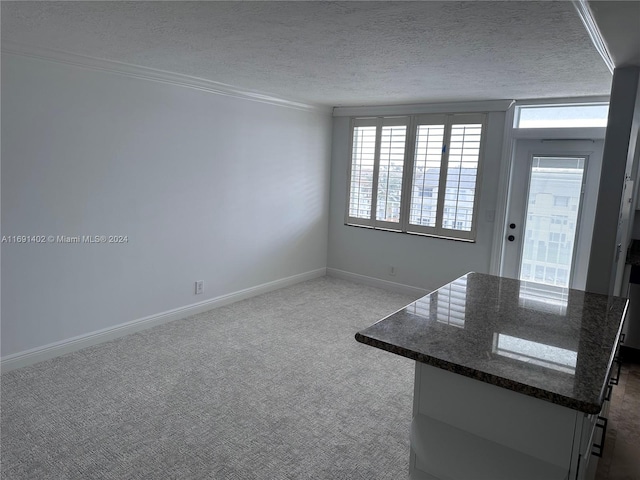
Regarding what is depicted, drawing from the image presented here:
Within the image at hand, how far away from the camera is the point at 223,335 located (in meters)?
4.08

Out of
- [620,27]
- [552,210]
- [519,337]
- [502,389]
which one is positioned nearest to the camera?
[502,389]

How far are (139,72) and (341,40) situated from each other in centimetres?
196

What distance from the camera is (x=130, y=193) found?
3.86 meters

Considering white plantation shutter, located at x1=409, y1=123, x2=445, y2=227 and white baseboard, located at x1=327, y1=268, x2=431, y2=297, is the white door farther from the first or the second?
white baseboard, located at x1=327, y1=268, x2=431, y2=297

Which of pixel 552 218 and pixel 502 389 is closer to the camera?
pixel 502 389

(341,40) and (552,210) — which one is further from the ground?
(341,40)

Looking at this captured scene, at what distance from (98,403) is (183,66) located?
99.4 inches

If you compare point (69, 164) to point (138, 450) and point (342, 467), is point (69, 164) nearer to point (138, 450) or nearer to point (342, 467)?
point (138, 450)

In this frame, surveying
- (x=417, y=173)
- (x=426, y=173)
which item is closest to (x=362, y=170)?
(x=417, y=173)

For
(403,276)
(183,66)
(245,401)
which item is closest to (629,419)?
(245,401)

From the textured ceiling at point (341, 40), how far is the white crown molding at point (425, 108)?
0.67m

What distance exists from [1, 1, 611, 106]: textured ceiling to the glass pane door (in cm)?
77

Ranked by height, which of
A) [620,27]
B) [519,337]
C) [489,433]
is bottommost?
[489,433]

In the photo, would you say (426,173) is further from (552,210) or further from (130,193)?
(130,193)
